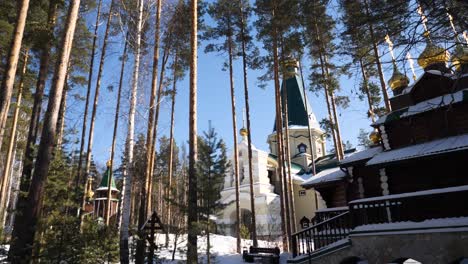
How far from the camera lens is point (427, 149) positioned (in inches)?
395

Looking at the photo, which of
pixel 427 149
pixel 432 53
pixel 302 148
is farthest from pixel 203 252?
pixel 302 148

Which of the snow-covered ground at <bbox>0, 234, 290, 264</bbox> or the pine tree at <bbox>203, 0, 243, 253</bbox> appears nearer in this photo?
the snow-covered ground at <bbox>0, 234, 290, 264</bbox>

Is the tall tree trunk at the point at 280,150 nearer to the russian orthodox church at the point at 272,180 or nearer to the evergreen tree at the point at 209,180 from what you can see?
the evergreen tree at the point at 209,180

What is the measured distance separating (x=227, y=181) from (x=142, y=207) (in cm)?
2134

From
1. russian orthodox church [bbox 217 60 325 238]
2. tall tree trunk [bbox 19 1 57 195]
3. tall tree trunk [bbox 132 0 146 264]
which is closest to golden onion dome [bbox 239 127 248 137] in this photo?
russian orthodox church [bbox 217 60 325 238]

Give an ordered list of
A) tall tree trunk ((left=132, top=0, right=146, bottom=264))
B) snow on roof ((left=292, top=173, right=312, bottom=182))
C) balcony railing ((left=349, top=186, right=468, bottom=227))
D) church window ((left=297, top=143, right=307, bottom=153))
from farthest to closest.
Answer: church window ((left=297, top=143, right=307, bottom=153)), snow on roof ((left=292, top=173, right=312, bottom=182)), tall tree trunk ((left=132, top=0, right=146, bottom=264)), balcony railing ((left=349, top=186, right=468, bottom=227))

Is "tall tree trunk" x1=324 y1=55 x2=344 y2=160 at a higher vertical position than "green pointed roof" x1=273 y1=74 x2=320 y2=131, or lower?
lower

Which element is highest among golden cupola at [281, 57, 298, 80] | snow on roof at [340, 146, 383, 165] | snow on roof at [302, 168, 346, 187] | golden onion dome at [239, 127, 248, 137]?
golden onion dome at [239, 127, 248, 137]

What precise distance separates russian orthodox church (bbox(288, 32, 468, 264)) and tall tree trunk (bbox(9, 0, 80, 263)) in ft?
24.0

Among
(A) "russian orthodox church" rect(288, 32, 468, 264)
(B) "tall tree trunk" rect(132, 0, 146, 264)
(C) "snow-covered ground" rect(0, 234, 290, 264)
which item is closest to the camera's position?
(A) "russian orthodox church" rect(288, 32, 468, 264)

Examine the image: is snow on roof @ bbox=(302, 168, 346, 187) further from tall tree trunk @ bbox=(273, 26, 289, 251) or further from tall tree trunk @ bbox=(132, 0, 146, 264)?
tall tree trunk @ bbox=(132, 0, 146, 264)

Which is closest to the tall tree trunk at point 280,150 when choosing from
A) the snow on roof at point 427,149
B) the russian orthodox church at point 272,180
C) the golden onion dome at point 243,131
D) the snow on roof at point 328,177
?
the snow on roof at point 328,177

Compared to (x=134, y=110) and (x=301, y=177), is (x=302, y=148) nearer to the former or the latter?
(x=301, y=177)

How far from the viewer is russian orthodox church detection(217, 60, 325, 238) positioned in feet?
94.2
